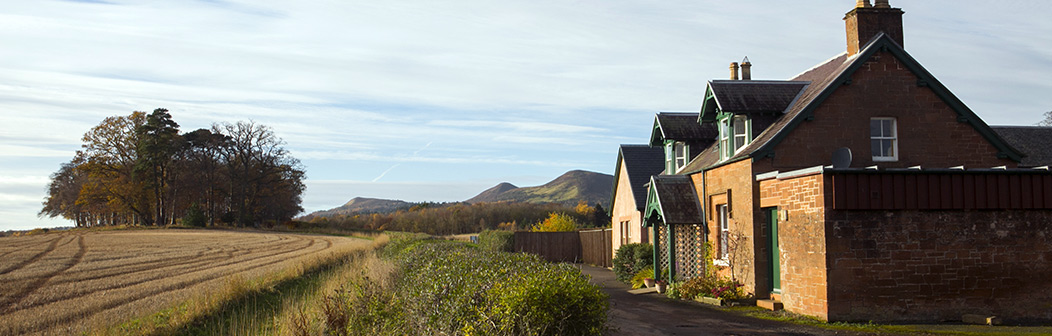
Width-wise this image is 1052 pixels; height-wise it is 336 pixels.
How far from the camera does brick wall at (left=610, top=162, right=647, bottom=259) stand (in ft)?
90.2

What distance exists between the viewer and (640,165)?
2944cm

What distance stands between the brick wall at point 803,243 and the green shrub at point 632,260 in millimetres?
8110

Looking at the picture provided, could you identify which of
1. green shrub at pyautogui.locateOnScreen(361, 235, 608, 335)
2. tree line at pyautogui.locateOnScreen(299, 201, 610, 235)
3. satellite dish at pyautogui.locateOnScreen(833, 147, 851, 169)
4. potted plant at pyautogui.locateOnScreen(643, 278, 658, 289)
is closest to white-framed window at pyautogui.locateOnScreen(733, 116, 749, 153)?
satellite dish at pyautogui.locateOnScreen(833, 147, 851, 169)

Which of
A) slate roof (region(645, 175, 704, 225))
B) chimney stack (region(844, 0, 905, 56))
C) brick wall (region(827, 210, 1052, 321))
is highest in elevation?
chimney stack (region(844, 0, 905, 56))

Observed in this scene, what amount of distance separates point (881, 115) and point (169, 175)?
74.8 metres

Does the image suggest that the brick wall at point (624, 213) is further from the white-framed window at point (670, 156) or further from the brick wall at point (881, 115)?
the brick wall at point (881, 115)

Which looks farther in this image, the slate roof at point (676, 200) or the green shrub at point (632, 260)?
the green shrub at point (632, 260)

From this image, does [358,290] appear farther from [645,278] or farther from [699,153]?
[699,153]

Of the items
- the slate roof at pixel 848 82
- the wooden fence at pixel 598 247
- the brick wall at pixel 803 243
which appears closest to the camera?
the brick wall at pixel 803 243

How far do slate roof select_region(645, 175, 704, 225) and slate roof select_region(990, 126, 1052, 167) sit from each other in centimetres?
826

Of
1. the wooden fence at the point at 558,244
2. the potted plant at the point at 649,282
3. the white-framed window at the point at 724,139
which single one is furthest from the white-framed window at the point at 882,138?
the wooden fence at the point at 558,244

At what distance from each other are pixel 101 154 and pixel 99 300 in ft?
215

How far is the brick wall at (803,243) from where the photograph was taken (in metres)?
13.2

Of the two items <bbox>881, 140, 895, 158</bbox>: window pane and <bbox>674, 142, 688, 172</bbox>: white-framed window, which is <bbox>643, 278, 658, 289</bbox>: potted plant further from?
<bbox>881, 140, 895, 158</bbox>: window pane
